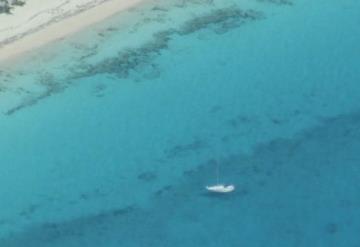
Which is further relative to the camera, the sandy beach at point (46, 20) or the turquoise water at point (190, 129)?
the sandy beach at point (46, 20)

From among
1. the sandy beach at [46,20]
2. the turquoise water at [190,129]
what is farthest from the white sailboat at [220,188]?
the sandy beach at [46,20]

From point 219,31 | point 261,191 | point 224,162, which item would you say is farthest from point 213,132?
point 219,31

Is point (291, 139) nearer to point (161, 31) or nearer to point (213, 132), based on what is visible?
point (213, 132)

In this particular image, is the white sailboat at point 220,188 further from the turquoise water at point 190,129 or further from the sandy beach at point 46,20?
the sandy beach at point 46,20

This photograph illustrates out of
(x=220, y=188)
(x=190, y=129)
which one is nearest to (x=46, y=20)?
(x=190, y=129)

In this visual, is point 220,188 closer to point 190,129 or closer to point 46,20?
point 190,129
